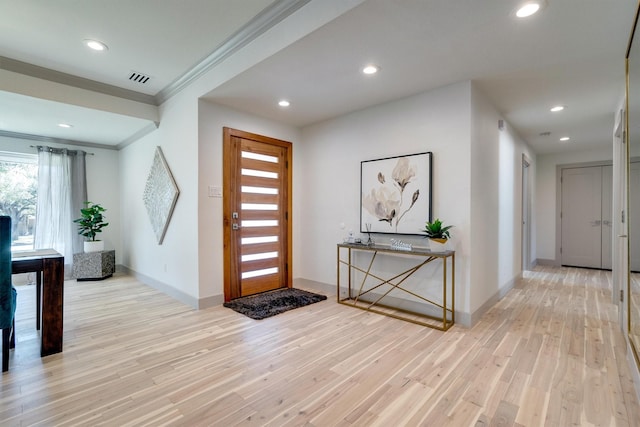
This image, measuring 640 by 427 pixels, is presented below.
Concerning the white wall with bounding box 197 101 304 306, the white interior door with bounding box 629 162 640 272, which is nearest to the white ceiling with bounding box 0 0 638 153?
the white wall with bounding box 197 101 304 306

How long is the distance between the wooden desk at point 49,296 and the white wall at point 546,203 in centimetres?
819

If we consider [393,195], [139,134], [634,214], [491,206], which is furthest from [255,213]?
[634,214]

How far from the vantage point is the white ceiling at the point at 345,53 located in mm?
2076

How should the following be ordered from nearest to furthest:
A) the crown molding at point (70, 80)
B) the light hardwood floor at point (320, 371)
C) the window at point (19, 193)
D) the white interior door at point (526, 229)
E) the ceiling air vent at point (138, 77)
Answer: the light hardwood floor at point (320, 371)
the crown molding at point (70, 80)
the ceiling air vent at point (138, 77)
the window at point (19, 193)
the white interior door at point (526, 229)

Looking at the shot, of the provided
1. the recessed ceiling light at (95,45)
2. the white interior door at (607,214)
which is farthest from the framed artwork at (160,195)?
the white interior door at (607,214)

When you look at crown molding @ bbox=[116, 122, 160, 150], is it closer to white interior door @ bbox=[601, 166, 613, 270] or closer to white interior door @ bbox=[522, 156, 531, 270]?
white interior door @ bbox=[522, 156, 531, 270]

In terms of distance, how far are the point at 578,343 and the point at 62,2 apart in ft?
16.8

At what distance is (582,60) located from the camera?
2598mm

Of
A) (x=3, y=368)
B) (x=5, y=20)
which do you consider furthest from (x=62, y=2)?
(x=3, y=368)

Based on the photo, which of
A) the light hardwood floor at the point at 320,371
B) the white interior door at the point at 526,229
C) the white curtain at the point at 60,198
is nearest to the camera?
the light hardwood floor at the point at 320,371

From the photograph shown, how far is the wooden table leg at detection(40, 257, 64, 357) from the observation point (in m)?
2.39

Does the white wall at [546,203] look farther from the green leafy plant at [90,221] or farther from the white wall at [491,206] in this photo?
the green leafy plant at [90,221]

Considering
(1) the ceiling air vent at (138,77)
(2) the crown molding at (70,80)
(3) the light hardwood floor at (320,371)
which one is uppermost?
(1) the ceiling air vent at (138,77)

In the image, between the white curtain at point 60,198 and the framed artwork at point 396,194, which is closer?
the framed artwork at point 396,194
